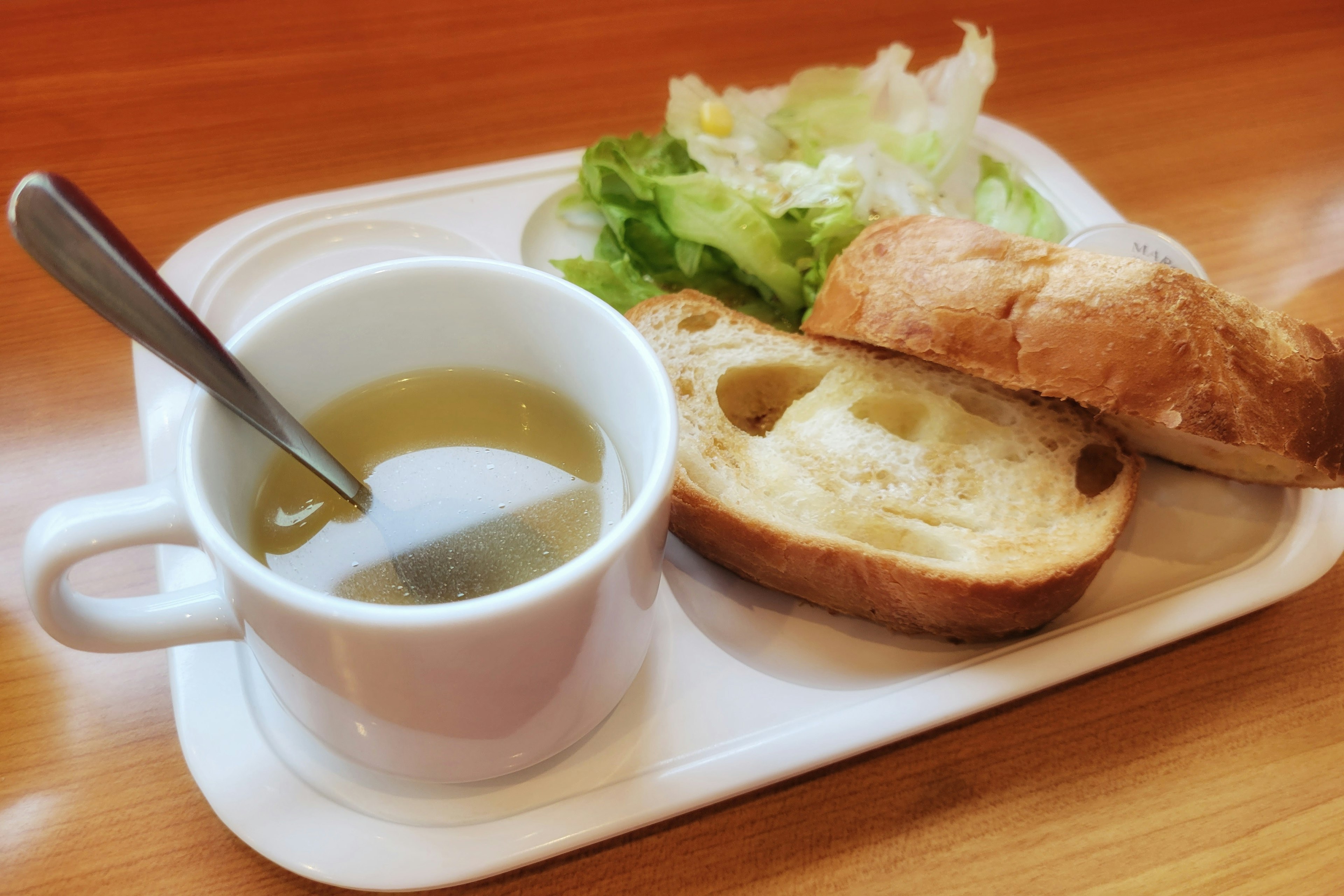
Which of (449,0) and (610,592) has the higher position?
(449,0)

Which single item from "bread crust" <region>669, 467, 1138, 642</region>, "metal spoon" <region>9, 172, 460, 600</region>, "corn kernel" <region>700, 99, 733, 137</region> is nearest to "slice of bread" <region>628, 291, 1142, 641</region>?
"bread crust" <region>669, 467, 1138, 642</region>

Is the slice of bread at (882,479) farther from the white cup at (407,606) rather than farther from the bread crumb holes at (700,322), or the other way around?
the white cup at (407,606)

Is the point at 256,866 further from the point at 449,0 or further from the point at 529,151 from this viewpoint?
the point at 449,0

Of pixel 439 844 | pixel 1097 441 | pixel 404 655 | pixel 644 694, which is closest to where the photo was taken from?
pixel 404 655

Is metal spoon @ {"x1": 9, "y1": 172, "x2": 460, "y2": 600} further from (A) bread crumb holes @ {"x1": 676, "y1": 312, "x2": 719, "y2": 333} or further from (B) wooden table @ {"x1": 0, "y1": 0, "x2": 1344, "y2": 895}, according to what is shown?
(A) bread crumb holes @ {"x1": 676, "y1": 312, "x2": 719, "y2": 333}

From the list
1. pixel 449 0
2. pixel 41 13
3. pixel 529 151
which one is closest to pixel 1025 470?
pixel 529 151
